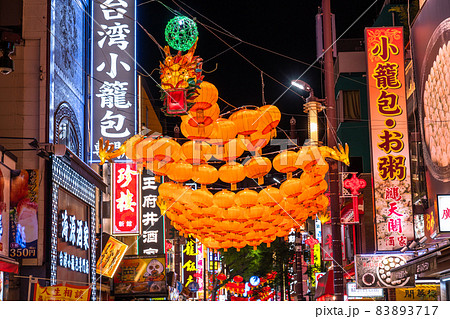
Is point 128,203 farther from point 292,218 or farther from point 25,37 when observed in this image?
point 292,218

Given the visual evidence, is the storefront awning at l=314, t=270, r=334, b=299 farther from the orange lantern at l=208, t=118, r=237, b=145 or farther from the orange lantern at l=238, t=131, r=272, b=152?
the orange lantern at l=208, t=118, r=237, b=145

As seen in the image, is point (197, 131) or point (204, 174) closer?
point (197, 131)

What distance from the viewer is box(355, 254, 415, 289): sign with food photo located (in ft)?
59.8

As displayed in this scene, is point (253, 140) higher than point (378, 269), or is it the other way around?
point (253, 140)

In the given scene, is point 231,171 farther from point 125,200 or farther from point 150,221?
point 150,221

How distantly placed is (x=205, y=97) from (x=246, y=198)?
11.4 ft

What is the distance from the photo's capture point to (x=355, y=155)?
37844 mm

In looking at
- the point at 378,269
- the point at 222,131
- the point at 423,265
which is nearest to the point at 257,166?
the point at 222,131

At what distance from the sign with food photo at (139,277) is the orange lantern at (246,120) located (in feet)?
57.1

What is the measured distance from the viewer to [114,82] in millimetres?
22141

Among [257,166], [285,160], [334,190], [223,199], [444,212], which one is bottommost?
[444,212]

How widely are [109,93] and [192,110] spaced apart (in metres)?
8.82

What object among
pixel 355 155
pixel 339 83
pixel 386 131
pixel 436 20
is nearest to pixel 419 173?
pixel 386 131

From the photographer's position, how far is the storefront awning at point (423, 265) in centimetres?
1335
